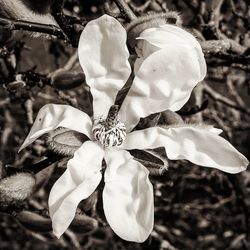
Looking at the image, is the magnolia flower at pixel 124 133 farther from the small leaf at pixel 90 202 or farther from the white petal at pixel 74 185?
the small leaf at pixel 90 202

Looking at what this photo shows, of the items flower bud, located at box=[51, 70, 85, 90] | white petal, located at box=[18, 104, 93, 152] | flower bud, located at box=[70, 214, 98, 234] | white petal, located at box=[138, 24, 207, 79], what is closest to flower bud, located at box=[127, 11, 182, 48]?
white petal, located at box=[138, 24, 207, 79]

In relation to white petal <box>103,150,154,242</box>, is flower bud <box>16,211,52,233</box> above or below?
below

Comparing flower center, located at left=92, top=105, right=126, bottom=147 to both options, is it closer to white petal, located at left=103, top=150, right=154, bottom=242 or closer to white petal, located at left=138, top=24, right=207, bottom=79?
white petal, located at left=103, top=150, right=154, bottom=242

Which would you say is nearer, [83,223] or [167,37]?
[167,37]

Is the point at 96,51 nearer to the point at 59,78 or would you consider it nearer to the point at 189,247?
the point at 59,78

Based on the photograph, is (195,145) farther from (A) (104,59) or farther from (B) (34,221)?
(B) (34,221)

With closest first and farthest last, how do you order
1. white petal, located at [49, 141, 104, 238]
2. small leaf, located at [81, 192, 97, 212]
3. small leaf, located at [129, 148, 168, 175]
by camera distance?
white petal, located at [49, 141, 104, 238], small leaf, located at [129, 148, 168, 175], small leaf, located at [81, 192, 97, 212]

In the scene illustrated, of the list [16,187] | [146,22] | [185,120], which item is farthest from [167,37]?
[185,120]

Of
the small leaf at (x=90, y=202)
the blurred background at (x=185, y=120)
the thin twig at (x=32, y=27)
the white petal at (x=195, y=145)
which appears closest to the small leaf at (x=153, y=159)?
the white petal at (x=195, y=145)
